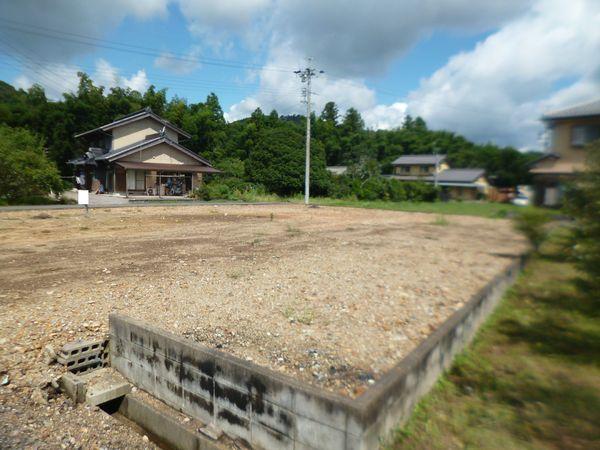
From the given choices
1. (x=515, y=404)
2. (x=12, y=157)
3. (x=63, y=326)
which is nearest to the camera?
(x=515, y=404)

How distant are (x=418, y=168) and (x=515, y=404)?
6.45 meters

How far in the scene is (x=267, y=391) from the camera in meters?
2.31

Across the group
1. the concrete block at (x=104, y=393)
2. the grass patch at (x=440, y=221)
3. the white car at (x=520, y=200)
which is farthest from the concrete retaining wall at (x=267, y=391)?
the grass patch at (x=440, y=221)

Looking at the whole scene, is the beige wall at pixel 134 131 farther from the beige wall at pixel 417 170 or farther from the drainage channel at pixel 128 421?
the drainage channel at pixel 128 421

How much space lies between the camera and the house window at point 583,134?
1595 millimetres

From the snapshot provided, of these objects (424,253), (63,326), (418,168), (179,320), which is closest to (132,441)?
(179,320)

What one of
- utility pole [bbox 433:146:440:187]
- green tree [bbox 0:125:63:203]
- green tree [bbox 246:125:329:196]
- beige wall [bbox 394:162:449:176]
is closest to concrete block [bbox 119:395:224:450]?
utility pole [bbox 433:146:440:187]

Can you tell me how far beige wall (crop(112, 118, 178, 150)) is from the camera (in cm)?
2502

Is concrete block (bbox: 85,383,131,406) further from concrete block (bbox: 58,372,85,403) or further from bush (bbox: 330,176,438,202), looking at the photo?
bush (bbox: 330,176,438,202)

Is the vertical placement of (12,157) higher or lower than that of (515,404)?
higher

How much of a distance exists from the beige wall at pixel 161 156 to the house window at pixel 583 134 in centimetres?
2459

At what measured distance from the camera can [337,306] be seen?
4.27 metres

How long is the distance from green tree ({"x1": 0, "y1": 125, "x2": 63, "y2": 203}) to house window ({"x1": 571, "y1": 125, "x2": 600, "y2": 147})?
17004 mm

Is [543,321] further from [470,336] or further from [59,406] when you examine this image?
[59,406]
